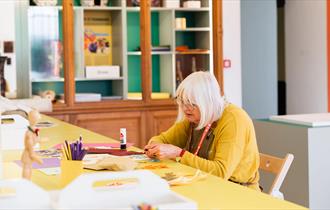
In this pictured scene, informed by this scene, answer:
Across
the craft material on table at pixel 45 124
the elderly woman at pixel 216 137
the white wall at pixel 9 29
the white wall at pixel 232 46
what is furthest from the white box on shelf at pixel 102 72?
the elderly woman at pixel 216 137

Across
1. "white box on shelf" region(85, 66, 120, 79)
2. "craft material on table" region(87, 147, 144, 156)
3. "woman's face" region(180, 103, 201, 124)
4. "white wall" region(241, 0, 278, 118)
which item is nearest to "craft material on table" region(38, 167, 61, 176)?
"craft material on table" region(87, 147, 144, 156)

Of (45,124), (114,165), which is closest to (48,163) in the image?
(114,165)

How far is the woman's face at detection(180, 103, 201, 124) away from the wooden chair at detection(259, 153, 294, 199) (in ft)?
1.39

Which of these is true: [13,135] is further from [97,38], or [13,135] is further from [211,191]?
[97,38]

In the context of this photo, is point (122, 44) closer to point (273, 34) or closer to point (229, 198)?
point (273, 34)

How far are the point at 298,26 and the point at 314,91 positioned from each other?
96 centimetres

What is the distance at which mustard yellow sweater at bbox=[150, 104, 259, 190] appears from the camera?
2801 millimetres

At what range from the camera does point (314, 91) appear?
8.24 m

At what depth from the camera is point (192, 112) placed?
9.75 feet

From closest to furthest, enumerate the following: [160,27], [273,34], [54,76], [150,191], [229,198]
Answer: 1. [150,191]
2. [229,198]
3. [54,76]
4. [160,27]
5. [273,34]

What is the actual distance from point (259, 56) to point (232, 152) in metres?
4.94

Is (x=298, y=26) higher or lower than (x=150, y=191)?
higher

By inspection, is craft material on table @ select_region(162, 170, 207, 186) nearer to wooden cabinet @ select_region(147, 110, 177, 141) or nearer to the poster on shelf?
wooden cabinet @ select_region(147, 110, 177, 141)

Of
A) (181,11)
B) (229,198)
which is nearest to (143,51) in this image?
(181,11)
